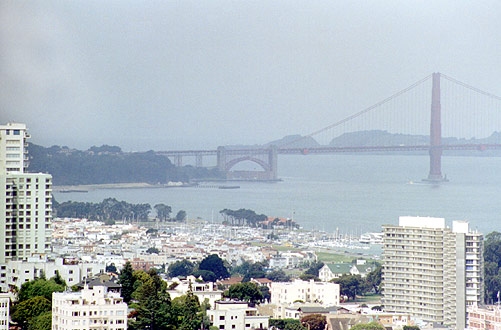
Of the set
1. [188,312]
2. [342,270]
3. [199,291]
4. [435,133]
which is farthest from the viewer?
[435,133]

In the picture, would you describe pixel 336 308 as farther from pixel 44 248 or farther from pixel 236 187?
pixel 236 187

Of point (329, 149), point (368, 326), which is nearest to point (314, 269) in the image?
point (368, 326)

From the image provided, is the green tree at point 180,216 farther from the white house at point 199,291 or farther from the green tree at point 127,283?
the green tree at point 127,283

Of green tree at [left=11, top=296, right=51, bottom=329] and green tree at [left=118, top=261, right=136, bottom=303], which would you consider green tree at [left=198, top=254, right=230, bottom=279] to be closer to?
green tree at [left=118, top=261, right=136, bottom=303]

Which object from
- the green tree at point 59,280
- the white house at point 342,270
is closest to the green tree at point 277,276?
the white house at point 342,270

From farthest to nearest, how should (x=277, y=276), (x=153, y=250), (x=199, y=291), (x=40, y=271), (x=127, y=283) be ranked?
(x=153, y=250)
(x=277, y=276)
(x=199, y=291)
(x=40, y=271)
(x=127, y=283)

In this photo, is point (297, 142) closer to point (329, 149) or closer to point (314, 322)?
point (329, 149)

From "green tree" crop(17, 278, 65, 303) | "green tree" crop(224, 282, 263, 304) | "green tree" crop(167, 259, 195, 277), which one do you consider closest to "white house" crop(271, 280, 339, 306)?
"green tree" crop(224, 282, 263, 304)
